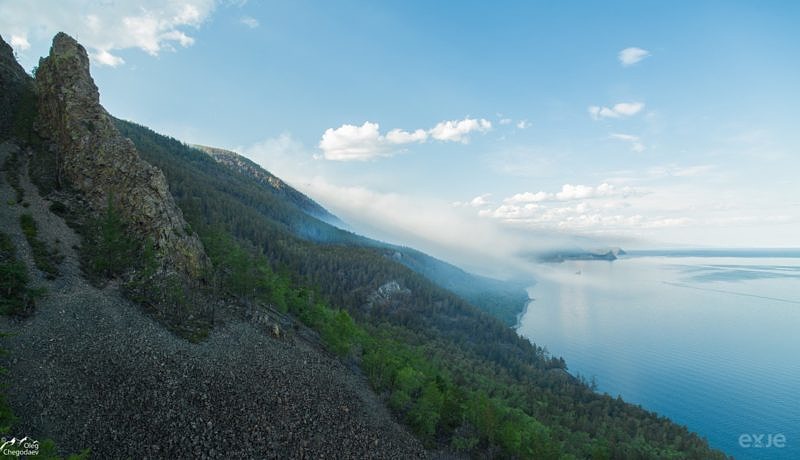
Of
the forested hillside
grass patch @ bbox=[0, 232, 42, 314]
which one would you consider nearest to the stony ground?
grass patch @ bbox=[0, 232, 42, 314]

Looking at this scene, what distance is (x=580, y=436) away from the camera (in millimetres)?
82812

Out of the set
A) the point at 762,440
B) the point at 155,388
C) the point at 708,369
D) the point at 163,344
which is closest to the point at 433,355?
the point at 762,440

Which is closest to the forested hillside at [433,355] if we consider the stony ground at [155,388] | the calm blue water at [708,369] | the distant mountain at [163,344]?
the distant mountain at [163,344]

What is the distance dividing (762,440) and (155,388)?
129960mm

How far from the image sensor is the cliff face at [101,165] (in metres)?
51.4

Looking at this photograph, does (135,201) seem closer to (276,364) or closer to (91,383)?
(276,364)

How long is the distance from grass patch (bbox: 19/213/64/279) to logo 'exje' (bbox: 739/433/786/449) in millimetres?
135316

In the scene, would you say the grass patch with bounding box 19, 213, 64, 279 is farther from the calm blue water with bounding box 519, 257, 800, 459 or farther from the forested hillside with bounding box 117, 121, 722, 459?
the calm blue water with bounding box 519, 257, 800, 459

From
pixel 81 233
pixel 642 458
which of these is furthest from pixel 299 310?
pixel 642 458

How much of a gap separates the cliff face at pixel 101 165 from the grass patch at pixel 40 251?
27.8ft

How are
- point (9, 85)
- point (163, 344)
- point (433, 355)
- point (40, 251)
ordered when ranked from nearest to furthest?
point (163, 344) < point (40, 251) < point (9, 85) < point (433, 355)

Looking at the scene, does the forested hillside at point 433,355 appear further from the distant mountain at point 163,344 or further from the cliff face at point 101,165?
the cliff face at point 101,165

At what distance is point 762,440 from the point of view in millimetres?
97500

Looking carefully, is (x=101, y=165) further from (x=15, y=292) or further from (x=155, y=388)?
(x=155, y=388)
